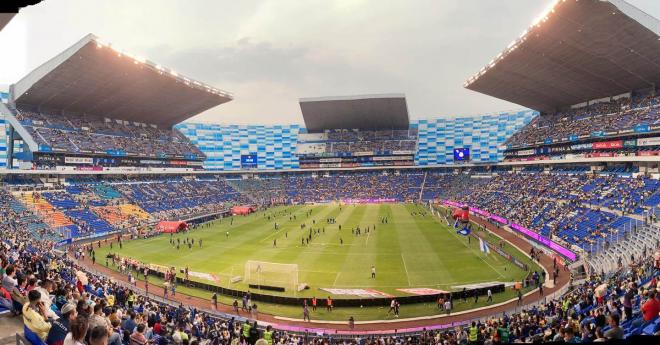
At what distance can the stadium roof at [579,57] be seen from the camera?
37.3 metres

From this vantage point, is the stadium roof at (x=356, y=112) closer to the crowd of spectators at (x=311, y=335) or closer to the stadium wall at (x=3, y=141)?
the crowd of spectators at (x=311, y=335)

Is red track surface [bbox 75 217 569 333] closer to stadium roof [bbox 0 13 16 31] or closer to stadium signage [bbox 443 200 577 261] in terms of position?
stadium signage [bbox 443 200 577 261]

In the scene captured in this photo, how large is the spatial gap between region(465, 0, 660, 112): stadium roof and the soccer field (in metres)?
24.1

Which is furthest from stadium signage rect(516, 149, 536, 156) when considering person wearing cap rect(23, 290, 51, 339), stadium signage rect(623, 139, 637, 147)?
person wearing cap rect(23, 290, 51, 339)

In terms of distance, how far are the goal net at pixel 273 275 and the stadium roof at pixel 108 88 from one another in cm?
3689

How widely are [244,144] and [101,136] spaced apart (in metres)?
46.8

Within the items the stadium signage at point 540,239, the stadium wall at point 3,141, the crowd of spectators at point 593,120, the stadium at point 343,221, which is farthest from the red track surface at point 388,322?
the stadium wall at point 3,141

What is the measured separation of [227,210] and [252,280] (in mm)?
44426

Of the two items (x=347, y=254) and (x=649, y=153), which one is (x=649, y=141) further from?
(x=347, y=254)

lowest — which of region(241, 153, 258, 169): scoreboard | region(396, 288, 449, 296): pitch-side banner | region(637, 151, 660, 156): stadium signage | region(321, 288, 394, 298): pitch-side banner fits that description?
region(321, 288, 394, 298): pitch-side banner

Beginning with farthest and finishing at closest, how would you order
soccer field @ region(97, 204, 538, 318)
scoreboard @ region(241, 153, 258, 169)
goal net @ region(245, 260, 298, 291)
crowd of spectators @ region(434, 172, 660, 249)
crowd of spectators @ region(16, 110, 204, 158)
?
scoreboard @ region(241, 153, 258, 169)
crowd of spectators @ region(16, 110, 204, 158)
crowd of spectators @ region(434, 172, 660, 249)
soccer field @ region(97, 204, 538, 318)
goal net @ region(245, 260, 298, 291)

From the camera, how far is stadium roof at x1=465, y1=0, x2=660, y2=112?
37.3m

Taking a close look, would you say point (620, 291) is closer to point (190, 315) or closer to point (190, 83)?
point (190, 315)

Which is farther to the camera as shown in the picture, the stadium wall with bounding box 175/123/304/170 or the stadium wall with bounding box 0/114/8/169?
the stadium wall with bounding box 175/123/304/170
